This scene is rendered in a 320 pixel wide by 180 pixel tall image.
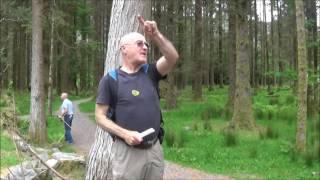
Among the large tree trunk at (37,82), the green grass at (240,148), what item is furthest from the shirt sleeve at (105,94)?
the large tree trunk at (37,82)

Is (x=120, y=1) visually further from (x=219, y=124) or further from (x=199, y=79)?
(x=199, y=79)

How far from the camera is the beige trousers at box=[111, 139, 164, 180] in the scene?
155 inches

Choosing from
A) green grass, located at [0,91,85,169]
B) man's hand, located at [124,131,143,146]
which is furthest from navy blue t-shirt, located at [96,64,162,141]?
green grass, located at [0,91,85,169]

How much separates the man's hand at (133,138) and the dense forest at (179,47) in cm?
362

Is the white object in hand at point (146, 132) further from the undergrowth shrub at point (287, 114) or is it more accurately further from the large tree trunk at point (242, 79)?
the undergrowth shrub at point (287, 114)

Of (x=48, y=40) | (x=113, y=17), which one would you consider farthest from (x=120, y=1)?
(x=48, y=40)

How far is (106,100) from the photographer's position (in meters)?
4.01

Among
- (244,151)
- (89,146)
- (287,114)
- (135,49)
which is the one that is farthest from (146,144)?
(287,114)

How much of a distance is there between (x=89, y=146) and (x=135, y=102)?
40.1 feet

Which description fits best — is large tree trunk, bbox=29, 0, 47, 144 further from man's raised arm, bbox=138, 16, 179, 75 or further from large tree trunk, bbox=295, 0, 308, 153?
man's raised arm, bbox=138, 16, 179, 75

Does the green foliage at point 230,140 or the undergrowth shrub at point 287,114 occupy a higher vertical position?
the undergrowth shrub at point 287,114

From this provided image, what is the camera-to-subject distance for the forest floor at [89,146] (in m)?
11.0

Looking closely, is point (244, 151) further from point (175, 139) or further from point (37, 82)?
point (37, 82)

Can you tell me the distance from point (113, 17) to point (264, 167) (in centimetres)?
599
